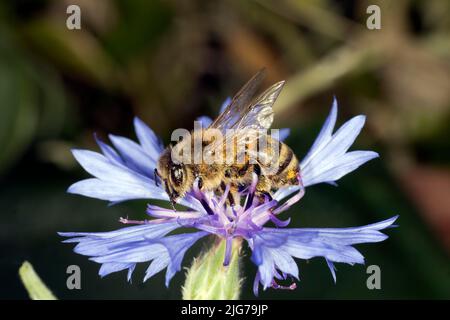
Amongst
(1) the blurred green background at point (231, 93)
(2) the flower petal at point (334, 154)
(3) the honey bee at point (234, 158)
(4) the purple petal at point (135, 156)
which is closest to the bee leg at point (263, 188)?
(3) the honey bee at point (234, 158)

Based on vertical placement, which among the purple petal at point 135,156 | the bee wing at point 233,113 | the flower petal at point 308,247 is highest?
the bee wing at point 233,113

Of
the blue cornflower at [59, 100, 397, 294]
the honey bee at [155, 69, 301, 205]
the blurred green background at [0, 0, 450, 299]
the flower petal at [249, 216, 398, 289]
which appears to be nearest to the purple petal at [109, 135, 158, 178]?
the blue cornflower at [59, 100, 397, 294]

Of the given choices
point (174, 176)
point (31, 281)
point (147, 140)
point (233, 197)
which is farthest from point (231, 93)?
point (31, 281)

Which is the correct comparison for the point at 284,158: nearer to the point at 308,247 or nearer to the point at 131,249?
the point at 308,247

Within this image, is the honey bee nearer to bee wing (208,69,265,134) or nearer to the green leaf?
bee wing (208,69,265,134)

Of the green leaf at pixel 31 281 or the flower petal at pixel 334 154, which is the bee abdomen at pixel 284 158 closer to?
the flower petal at pixel 334 154

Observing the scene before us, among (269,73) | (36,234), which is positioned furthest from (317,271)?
(269,73)
